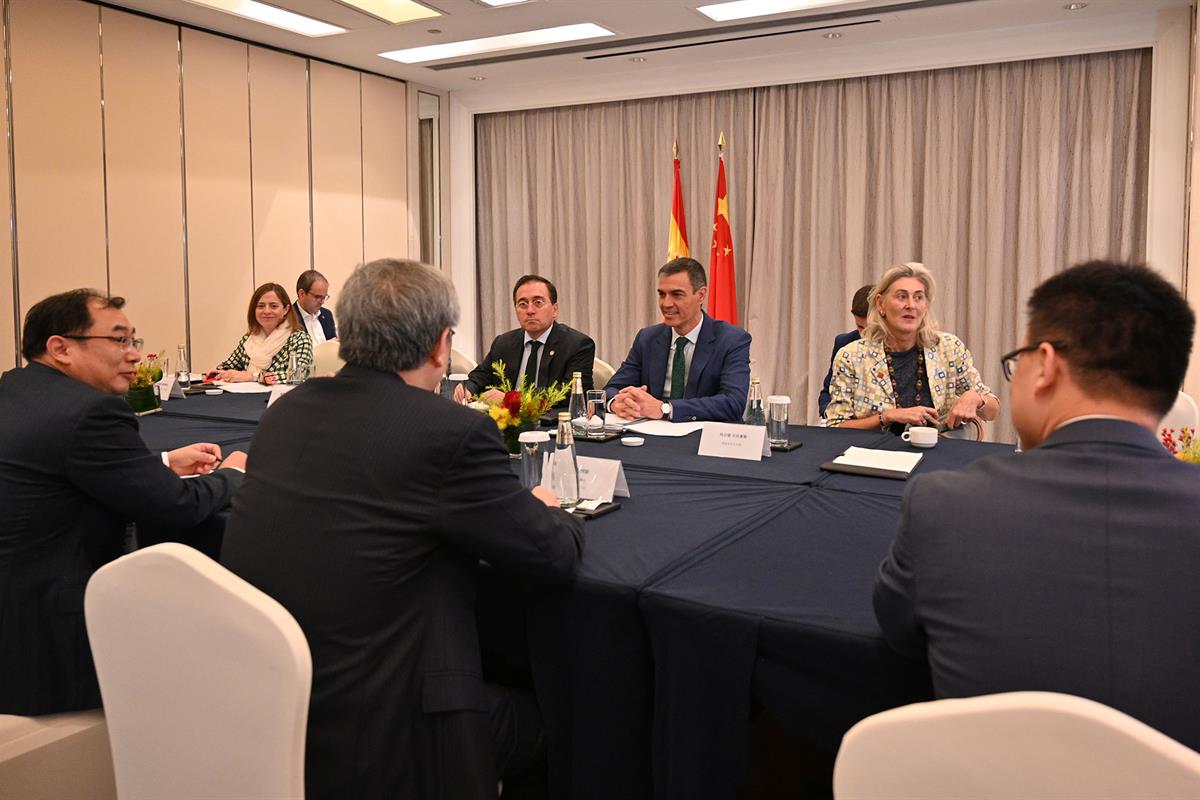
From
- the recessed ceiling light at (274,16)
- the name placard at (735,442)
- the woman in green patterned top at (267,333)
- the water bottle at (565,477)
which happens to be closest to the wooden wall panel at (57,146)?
the recessed ceiling light at (274,16)

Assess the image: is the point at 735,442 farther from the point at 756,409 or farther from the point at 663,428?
the point at 663,428

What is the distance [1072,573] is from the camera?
3.77ft

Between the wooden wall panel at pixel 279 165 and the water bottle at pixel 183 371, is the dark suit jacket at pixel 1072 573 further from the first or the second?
the wooden wall panel at pixel 279 165

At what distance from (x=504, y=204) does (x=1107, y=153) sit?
4996mm

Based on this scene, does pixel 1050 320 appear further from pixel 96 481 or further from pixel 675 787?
pixel 96 481

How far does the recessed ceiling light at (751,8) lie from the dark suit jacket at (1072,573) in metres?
5.48

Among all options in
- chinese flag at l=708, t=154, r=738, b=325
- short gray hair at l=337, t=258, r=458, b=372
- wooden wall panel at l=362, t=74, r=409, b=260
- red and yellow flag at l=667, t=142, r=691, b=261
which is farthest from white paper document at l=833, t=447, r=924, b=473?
wooden wall panel at l=362, t=74, r=409, b=260

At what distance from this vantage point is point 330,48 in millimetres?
7191

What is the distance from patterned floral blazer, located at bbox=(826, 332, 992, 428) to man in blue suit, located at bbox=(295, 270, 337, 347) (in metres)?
4.22

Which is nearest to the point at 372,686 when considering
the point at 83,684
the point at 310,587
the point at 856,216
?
the point at 310,587

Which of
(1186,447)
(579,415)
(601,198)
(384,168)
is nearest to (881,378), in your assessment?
(579,415)

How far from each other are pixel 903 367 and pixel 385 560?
2728mm

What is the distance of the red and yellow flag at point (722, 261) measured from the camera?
25.1ft

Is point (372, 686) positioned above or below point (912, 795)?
below
